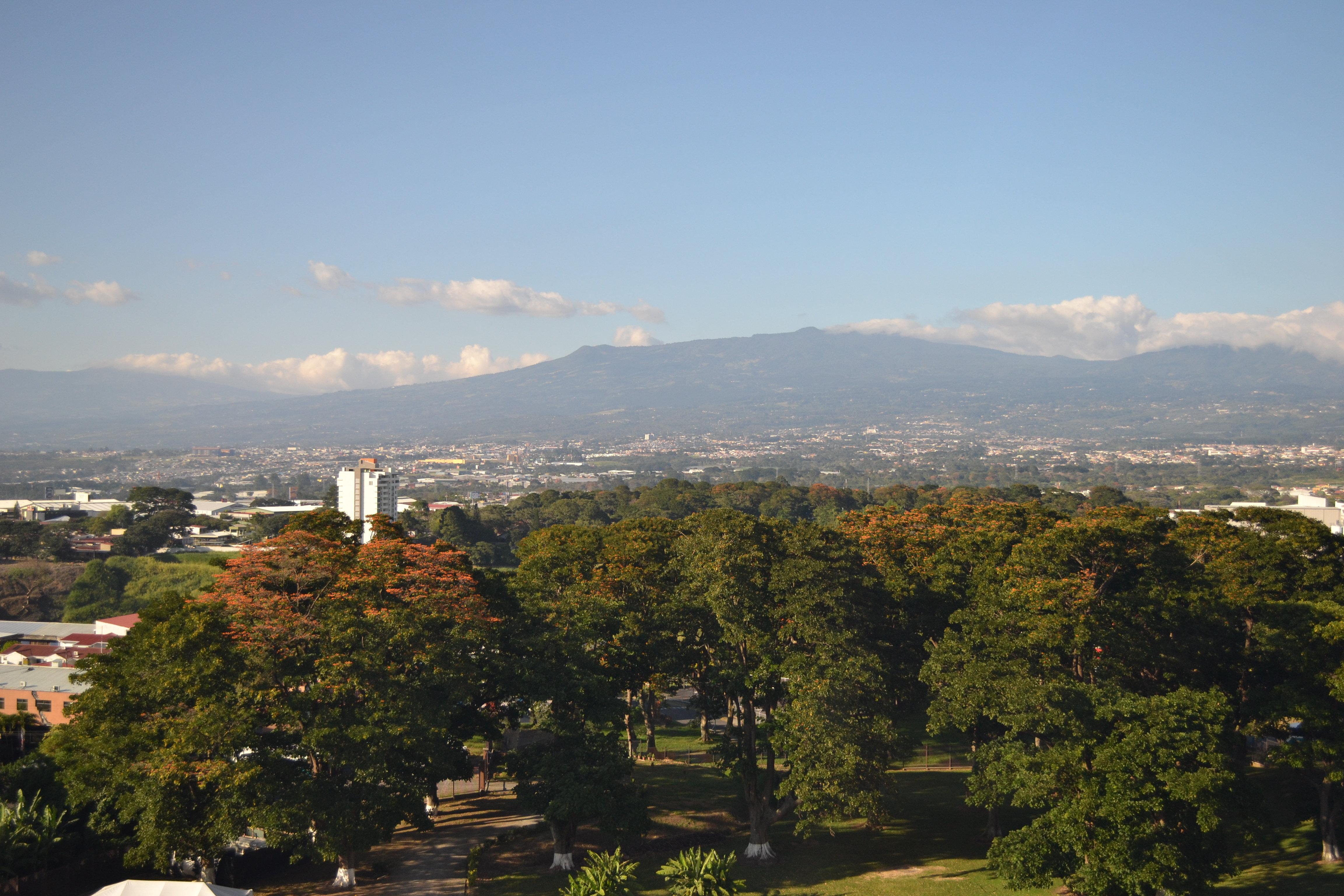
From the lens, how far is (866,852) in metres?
17.0

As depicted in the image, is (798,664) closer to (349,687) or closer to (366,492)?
(349,687)

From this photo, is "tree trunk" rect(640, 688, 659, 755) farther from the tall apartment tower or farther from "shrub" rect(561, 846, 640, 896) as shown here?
the tall apartment tower

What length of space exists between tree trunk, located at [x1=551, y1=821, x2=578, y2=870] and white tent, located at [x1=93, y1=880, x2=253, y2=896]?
5.13m

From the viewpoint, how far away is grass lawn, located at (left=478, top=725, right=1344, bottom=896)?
48.5 ft

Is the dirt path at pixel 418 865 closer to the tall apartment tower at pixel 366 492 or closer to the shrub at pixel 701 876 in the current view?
the shrub at pixel 701 876

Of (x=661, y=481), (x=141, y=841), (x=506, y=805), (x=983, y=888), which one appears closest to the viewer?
(x=141, y=841)

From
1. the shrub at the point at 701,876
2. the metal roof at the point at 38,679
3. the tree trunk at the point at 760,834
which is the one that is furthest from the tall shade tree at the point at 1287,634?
the metal roof at the point at 38,679

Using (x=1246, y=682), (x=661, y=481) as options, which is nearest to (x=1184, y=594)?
(x=1246, y=682)

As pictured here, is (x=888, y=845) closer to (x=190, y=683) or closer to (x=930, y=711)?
(x=930, y=711)

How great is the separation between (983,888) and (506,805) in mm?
9349

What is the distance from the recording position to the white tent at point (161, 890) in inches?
478

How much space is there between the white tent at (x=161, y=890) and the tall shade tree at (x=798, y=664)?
330 inches

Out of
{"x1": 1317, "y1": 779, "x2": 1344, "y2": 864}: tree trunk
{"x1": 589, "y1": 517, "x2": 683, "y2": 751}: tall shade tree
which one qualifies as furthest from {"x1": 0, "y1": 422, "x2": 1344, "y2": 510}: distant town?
{"x1": 1317, "y1": 779, "x2": 1344, "y2": 864}: tree trunk

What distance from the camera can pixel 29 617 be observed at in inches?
1593
